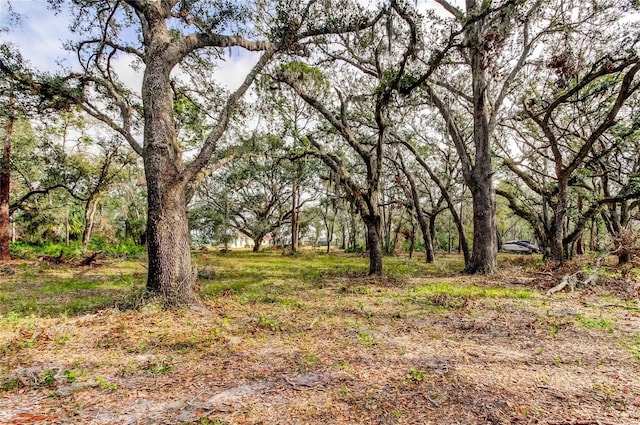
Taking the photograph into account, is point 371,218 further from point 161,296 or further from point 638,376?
point 638,376

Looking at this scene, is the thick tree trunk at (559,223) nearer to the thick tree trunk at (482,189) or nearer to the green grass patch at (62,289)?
the thick tree trunk at (482,189)

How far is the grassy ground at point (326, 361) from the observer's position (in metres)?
2.39

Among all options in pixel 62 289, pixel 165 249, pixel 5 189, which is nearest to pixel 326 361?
pixel 165 249

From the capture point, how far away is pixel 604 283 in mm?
7328

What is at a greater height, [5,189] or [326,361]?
[5,189]

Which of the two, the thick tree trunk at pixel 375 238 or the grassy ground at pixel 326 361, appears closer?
the grassy ground at pixel 326 361

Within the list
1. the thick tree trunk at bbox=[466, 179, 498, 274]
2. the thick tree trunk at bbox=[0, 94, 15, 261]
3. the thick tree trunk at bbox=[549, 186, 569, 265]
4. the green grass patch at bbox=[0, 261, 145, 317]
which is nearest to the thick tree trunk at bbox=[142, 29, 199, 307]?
the green grass patch at bbox=[0, 261, 145, 317]

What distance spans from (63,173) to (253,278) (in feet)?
38.2

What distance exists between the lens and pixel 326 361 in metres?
3.32

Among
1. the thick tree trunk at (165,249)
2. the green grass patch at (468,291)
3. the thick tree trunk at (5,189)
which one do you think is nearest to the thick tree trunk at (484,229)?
the green grass patch at (468,291)

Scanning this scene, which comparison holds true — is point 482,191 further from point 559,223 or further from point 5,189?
point 5,189

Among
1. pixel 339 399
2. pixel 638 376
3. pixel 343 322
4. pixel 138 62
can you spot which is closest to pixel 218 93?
pixel 138 62

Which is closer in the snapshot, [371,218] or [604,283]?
[604,283]

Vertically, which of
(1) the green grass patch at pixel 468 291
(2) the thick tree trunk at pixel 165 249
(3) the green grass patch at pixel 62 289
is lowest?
(3) the green grass patch at pixel 62 289
